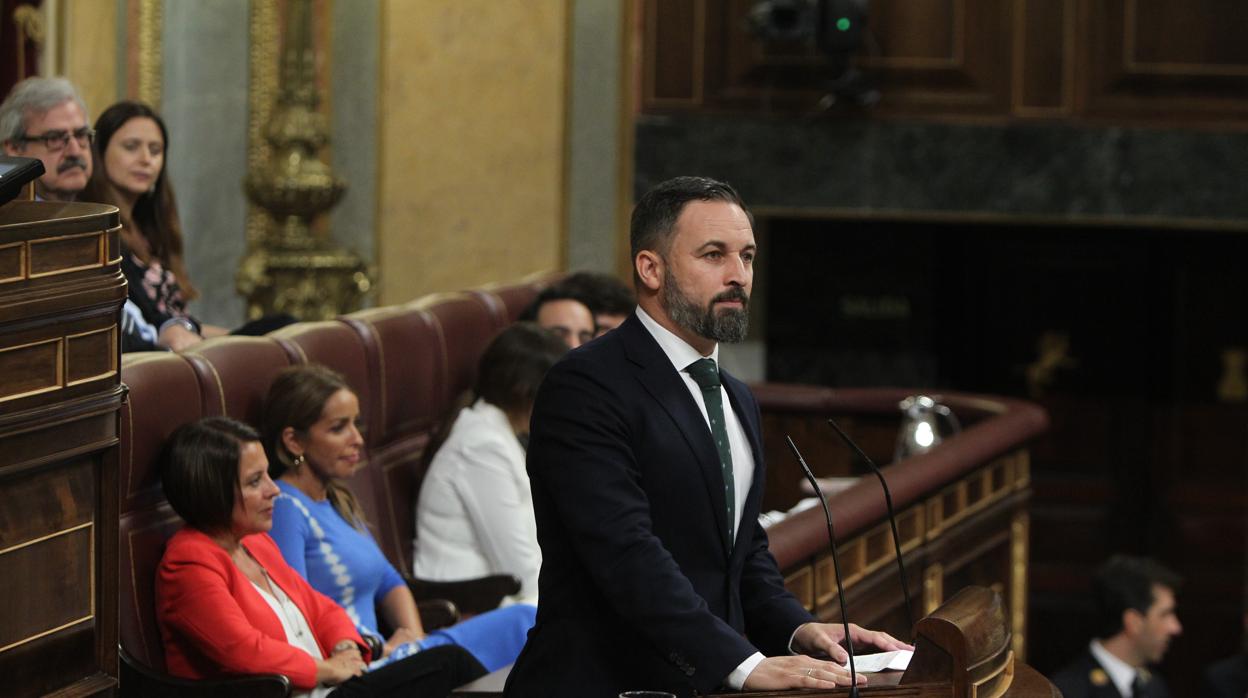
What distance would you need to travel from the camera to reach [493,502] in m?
4.10

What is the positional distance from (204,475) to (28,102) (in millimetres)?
1006

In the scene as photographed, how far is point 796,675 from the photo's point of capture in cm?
215

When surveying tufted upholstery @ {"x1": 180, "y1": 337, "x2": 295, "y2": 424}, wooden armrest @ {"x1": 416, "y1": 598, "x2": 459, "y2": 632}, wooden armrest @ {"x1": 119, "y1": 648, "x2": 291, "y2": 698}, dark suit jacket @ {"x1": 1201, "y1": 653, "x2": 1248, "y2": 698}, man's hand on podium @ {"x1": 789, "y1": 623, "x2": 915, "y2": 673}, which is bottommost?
dark suit jacket @ {"x1": 1201, "y1": 653, "x2": 1248, "y2": 698}

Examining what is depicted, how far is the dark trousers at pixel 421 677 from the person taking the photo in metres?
3.20

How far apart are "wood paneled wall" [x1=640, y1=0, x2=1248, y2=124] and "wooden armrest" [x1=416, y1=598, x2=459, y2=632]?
353 cm

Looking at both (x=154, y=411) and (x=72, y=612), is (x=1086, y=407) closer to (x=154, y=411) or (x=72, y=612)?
(x=154, y=411)

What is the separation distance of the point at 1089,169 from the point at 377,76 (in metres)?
2.73

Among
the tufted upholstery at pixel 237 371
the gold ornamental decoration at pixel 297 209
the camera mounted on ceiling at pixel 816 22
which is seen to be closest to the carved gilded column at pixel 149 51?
the gold ornamental decoration at pixel 297 209

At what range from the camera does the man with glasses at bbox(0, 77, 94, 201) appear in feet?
12.1

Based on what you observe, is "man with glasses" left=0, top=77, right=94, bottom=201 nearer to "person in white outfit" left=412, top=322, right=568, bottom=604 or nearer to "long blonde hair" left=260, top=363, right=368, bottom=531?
"long blonde hair" left=260, top=363, right=368, bottom=531

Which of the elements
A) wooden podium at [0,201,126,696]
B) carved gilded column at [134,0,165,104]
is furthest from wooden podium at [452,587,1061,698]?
carved gilded column at [134,0,165,104]

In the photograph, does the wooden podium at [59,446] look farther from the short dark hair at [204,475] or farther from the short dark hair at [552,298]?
the short dark hair at [552,298]

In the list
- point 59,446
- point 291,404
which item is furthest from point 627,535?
point 291,404

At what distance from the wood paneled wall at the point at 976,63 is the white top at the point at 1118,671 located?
2.19 meters
